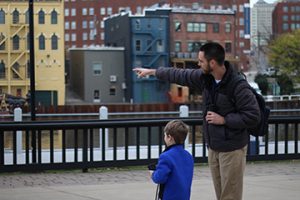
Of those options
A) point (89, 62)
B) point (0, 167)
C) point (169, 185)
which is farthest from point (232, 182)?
point (89, 62)

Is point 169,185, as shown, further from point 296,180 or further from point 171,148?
point 296,180

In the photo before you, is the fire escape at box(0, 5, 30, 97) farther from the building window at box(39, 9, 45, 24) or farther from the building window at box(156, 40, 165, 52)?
the building window at box(156, 40, 165, 52)

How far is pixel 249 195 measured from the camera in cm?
907

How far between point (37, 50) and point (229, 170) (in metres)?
49.0

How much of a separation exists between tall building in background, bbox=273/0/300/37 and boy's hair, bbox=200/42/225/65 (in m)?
143

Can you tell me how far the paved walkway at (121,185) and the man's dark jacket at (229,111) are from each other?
10.1 feet

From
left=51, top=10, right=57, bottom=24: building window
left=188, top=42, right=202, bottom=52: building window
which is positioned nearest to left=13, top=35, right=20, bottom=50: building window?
left=51, top=10, right=57, bottom=24: building window

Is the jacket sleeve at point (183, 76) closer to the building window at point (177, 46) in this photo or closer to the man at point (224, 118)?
the man at point (224, 118)

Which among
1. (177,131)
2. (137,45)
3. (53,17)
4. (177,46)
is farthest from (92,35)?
(177,131)

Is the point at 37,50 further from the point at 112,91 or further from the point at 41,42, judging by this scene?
the point at 112,91

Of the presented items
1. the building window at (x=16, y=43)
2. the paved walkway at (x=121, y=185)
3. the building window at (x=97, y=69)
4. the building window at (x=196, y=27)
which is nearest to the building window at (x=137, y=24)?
the building window at (x=97, y=69)

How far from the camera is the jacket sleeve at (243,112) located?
18.8 ft

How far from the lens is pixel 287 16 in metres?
148

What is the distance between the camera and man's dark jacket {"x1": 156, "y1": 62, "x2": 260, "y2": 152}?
576 cm
